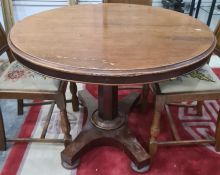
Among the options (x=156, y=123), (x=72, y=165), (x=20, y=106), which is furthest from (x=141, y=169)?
(x=20, y=106)

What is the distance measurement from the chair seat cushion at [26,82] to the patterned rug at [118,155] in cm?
46

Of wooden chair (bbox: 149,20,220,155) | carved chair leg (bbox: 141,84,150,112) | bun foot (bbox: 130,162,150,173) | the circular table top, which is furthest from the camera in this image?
carved chair leg (bbox: 141,84,150,112)

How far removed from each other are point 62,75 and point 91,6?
907 mm

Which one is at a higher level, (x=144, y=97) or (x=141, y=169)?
(x=144, y=97)

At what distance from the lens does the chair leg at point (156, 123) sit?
1294 millimetres

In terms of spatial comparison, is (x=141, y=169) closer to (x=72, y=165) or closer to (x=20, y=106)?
(x=72, y=165)

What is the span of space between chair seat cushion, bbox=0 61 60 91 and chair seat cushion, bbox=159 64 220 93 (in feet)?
1.91

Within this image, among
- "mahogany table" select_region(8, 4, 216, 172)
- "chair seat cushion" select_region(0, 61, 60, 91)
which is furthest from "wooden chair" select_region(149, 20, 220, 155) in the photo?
"chair seat cushion" select_region(0, 61, 60, 91)

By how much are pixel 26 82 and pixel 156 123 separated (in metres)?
0.74

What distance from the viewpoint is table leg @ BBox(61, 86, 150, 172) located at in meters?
1.44

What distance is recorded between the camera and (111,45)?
43.8 inches

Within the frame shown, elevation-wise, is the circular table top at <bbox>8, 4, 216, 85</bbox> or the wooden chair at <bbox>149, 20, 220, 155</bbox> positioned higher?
the circular table top at <bbox>8, 4, 216, 85</bbox>

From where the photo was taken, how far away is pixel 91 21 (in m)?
1.42

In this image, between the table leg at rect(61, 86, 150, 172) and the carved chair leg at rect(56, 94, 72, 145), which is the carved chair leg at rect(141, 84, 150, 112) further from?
the carved chair leg at rect(56, 94, 72, 145)
